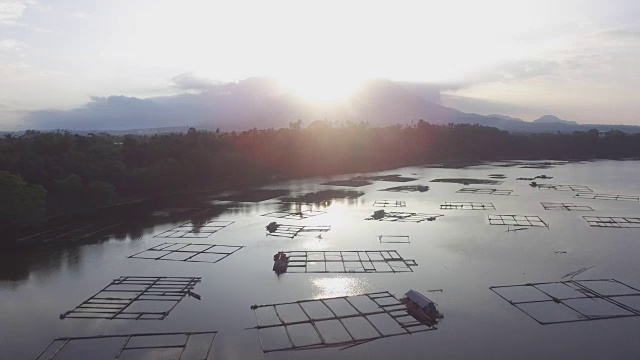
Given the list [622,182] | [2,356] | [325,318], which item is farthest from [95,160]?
[622,182]

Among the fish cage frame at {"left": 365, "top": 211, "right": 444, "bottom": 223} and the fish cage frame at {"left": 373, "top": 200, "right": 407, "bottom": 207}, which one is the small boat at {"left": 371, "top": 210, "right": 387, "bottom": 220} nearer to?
the fish cage frame at {"left": 365, "top": 211, "right": 444, "bottom": 223}

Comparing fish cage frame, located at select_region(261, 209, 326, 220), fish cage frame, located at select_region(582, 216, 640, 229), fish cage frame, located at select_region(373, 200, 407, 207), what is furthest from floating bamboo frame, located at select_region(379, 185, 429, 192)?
fish cage frame, located at select_region(582, 216, 640, 229)

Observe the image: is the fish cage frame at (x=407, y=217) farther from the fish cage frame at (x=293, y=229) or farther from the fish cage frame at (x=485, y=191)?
the fish cage frame at (x=485, y=191)

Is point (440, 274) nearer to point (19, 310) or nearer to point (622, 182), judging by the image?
point (19, 310)

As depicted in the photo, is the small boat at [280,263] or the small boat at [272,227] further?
the small boat at [272,227]

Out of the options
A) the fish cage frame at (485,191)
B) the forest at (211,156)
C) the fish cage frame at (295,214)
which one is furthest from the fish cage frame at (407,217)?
the forest at (211,156)

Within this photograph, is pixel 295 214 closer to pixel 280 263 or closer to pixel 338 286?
pixel 280 263

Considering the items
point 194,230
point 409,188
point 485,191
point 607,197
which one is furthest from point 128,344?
point 607,197
